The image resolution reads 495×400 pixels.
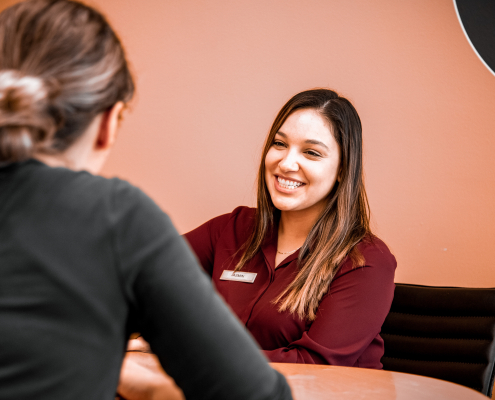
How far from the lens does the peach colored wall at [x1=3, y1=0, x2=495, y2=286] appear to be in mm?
2102

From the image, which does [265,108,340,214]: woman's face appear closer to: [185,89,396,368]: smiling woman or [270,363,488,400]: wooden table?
[185,89,396,368]: smiling woman

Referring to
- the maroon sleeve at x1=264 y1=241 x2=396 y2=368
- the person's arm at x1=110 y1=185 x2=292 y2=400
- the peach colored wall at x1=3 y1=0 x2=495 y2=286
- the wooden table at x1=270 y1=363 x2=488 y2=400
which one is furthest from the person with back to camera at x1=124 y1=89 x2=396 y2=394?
the person's arm at x1=110 y1=185 x2=292 y2=400

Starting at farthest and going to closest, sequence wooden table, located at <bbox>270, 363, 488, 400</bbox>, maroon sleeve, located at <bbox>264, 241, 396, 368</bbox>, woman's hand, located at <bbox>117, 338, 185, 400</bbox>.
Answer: maroon sleeve, located at <bbox>264, 241, 396, 368</bbox>
wooden table, located at <bbox>270, 363, 488, 400</bbox>
woman's hand, located at <bbox>117, 338, 185, 400</bbox>

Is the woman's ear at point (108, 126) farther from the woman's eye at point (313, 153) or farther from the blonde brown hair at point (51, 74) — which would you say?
the woman's eye at point (313, 153)

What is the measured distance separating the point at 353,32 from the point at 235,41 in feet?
2.01

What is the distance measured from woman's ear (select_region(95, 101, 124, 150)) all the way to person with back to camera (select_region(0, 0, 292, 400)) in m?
0.04

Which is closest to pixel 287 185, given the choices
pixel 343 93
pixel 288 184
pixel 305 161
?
pixel 288 184

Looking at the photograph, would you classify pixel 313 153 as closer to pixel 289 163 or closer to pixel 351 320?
pixel 289 163

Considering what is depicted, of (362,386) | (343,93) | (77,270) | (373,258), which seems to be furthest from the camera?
(343,93)

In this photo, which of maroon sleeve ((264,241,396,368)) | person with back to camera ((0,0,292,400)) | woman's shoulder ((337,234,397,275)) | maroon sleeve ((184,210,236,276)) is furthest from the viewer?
maroon sleeve ((184,210,236,276))

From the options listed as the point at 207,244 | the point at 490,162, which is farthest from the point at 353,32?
the point at 207,244

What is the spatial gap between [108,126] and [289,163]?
1.23 meters

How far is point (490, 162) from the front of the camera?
2066 millimetres

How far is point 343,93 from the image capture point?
2.27 metres
